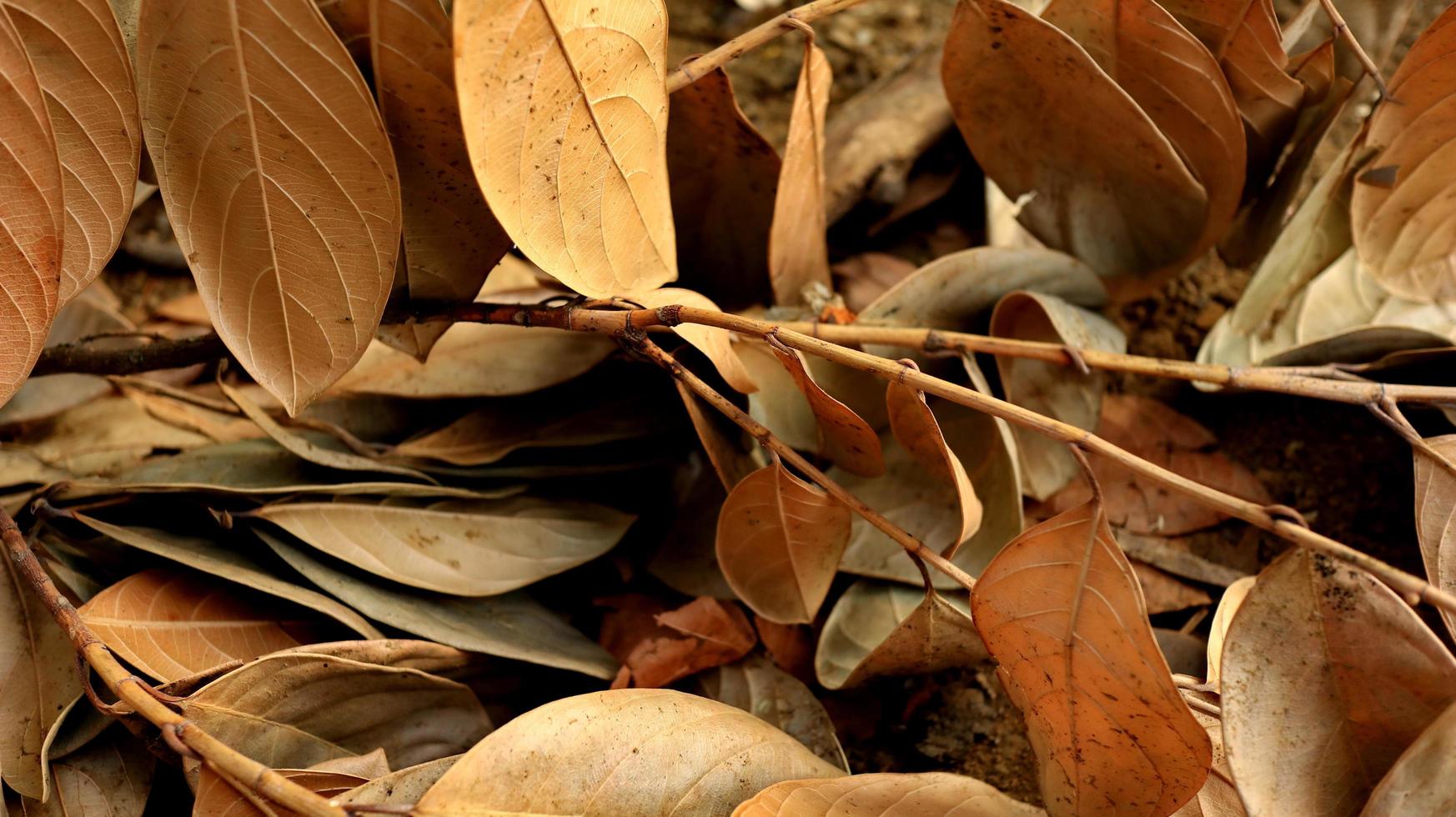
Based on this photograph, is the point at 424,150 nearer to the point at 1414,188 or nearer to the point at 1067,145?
the point at 1067,145

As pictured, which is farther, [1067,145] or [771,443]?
[1067,145]

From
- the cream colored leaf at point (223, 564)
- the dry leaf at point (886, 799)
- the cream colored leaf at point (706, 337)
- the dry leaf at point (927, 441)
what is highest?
the cream colored leaf at point (706, 337)

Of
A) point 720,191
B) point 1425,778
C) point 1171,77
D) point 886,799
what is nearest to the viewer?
point 1425,778

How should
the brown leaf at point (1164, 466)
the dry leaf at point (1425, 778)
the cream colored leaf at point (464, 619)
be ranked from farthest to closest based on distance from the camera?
the brown leaf at point (1164, 466) → the cream colored leaf at point (464, 619) → the dry leaf at point (1425, 778)

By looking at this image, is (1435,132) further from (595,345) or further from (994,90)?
(595,345)

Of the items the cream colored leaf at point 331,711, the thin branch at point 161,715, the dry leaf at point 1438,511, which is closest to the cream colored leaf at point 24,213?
the thin branch at point 161,715

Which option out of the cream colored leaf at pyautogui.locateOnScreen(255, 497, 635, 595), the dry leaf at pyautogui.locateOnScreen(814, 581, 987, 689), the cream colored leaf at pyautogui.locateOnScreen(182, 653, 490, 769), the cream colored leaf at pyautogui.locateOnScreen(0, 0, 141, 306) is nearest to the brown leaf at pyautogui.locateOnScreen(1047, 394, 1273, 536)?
the dry leaf at pyautogui.locateOnScreen(814, 581, 987, 689)

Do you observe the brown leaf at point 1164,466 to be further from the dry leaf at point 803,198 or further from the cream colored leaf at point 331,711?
the cream colored leaf at point 331,711

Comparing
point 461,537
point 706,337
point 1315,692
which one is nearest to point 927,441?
point 706,337
